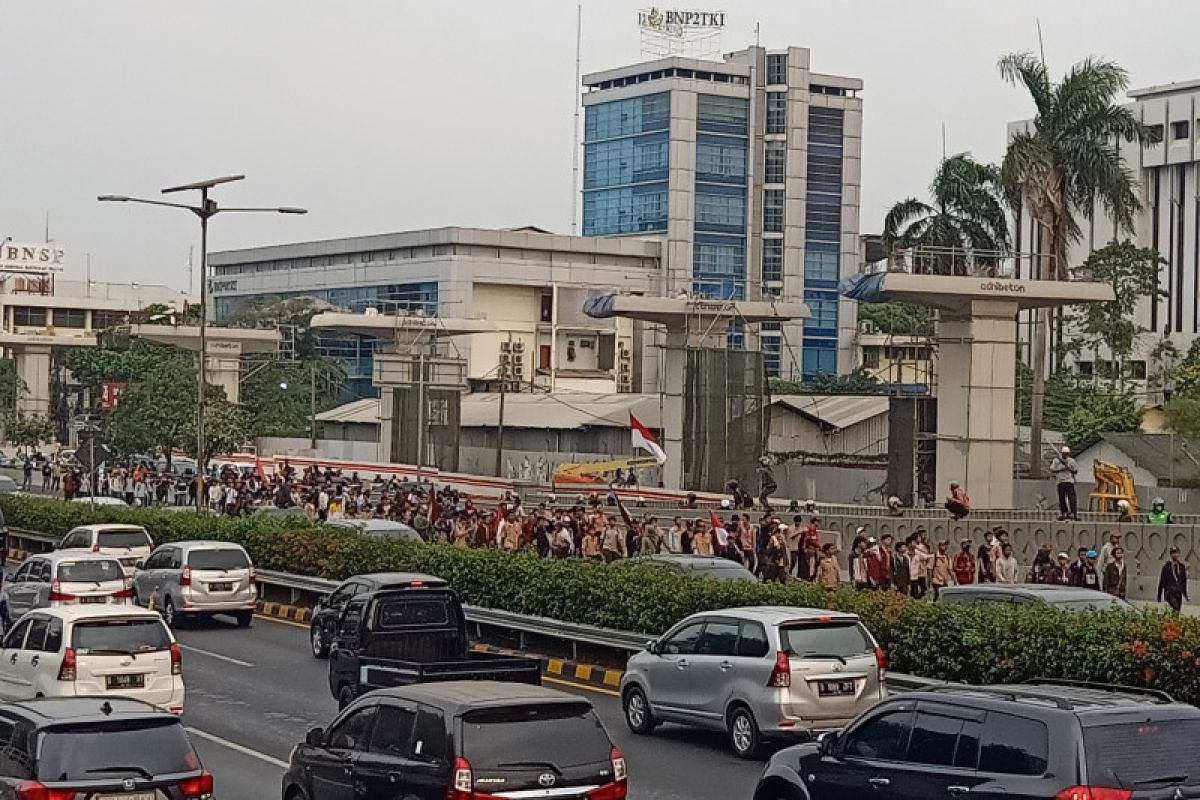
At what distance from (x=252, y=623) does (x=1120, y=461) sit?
3115 centimetres

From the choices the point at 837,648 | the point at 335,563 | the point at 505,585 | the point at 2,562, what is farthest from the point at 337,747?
the point at 2,562

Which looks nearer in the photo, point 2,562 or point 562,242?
point 2,562

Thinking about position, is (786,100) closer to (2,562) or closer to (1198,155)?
(1198,155)

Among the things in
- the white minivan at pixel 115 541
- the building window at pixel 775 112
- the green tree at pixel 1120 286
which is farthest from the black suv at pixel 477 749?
the building window at pixel 775 112

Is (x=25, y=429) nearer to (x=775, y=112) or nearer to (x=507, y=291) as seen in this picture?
(x=507, y=291)

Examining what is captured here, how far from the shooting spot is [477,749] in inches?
438

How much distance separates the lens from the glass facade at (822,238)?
132500mm

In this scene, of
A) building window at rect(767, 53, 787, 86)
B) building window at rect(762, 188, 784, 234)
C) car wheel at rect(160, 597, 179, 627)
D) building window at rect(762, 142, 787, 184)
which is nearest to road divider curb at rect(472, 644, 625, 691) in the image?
car wheel at rect(160, 597, 179, 627)

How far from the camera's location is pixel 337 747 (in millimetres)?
12258

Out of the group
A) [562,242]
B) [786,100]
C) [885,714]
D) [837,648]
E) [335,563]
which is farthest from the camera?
[786,100]

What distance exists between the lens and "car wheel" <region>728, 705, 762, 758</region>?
683 inches

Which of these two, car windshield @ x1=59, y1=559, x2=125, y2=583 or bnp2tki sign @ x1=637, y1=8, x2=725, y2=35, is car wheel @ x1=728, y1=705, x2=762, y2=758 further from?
bnp2tki sign @ x1=637, y1=8, x2=725, y2=35

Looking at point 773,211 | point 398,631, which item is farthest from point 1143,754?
point 773,211

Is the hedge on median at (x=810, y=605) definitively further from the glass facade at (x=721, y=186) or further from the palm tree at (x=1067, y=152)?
the glass facade at (x=721, y=186)
